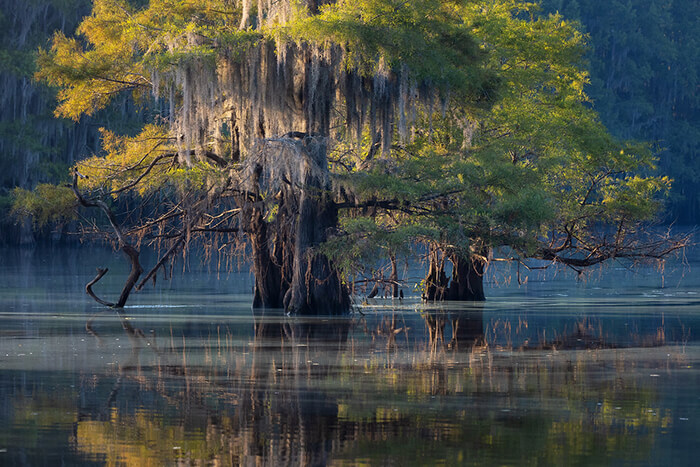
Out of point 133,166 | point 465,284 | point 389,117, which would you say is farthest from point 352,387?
point 465,284

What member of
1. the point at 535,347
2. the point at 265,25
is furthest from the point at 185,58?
the point at 535,347

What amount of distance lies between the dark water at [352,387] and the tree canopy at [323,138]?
5.30ft

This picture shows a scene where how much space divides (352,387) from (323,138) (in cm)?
1062

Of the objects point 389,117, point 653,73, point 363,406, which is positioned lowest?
point 363,406

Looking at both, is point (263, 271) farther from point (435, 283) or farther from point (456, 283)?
point (456, 283)

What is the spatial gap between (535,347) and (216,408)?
6.40m

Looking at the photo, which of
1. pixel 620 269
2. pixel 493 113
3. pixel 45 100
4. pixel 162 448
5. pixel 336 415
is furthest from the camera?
pixel 45 100

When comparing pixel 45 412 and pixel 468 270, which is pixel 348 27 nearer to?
pixel 468 270

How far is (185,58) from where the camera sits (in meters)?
21.3

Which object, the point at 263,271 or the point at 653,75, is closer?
the point at 263,271

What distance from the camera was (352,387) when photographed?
1132 cm

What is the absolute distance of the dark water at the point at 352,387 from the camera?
820cm

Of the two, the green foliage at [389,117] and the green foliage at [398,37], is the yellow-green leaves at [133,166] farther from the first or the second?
the green foliage at [398,37]

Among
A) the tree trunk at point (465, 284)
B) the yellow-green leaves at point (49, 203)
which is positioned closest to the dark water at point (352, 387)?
the yellow-green leaves at point (49, 203)
